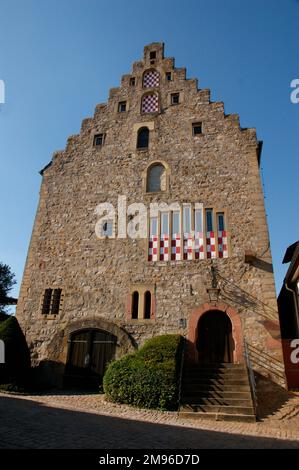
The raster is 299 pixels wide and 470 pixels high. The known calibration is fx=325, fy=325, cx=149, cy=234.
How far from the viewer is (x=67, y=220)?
47.0 ft

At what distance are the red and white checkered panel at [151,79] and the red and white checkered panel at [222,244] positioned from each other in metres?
8.49

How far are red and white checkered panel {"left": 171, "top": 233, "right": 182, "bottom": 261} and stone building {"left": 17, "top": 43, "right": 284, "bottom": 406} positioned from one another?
0.13 feet

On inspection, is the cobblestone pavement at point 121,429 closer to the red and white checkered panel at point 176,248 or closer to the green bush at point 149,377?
the green bush at point 149,377

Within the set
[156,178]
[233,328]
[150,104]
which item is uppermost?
[150,104]

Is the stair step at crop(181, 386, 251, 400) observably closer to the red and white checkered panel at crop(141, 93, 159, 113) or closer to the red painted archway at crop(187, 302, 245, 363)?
the red painted archway at crop(187, 302, 245, 363)

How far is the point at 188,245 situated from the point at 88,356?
17.9 feet

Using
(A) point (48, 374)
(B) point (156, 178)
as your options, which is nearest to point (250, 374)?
(A) point (48, 374)

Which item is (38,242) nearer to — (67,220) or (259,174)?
(67,220)

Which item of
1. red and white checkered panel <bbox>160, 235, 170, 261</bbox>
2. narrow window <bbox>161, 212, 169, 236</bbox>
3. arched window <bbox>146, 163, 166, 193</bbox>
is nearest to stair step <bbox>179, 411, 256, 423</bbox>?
red and white checkered panel <bbox>160, 235, 170, 261</bbox>

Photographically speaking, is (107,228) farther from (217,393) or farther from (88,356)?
(217,393)

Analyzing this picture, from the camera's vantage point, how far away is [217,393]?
870 centimetres

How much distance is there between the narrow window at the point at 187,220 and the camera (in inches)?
500

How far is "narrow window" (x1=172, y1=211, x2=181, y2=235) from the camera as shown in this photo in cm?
1281
